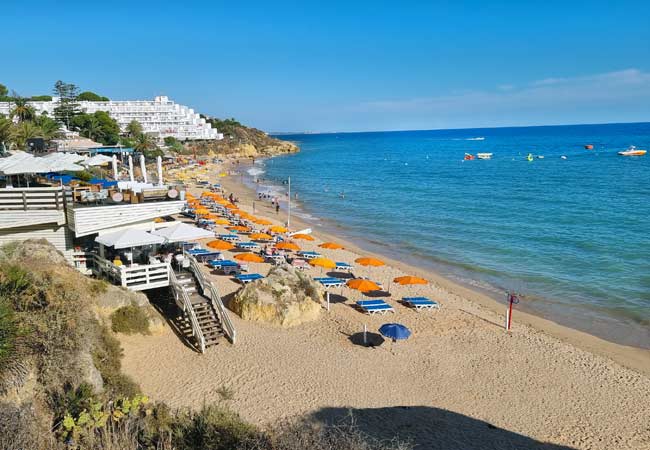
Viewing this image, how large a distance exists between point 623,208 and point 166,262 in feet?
130

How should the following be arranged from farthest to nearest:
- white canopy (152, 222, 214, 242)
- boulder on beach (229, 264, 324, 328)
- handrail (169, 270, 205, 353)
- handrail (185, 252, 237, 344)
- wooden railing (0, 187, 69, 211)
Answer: boulder on beach (229, 264, 324, 328) < white canopy (152, 222, 214, 242) < handrail (185, 252, 237, 344) < wooden railing (0, 187, 69, 211) < handrail (169, 270, 205, 353)

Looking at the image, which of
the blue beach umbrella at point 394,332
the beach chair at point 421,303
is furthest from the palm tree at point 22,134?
the blue beach umbrella at point 394,332

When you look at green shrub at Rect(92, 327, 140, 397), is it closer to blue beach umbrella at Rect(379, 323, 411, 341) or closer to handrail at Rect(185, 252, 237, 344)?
handrail at Rect(185, 252, 237, 344)

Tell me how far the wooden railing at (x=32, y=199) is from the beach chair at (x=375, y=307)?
34.1ft

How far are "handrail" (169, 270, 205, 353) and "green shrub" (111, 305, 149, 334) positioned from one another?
1.09 meters

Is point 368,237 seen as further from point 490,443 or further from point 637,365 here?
point 490,443

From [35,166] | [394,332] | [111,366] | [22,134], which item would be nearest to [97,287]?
[111,366]

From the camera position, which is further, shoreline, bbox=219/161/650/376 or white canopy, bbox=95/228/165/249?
shoreline, bbox=219/161/650/376

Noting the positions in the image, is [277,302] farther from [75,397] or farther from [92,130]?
[92,130]

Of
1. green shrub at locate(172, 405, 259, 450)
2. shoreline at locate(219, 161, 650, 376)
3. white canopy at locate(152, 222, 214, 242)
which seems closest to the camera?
green shrub at locate(172, 405, 259, 450)

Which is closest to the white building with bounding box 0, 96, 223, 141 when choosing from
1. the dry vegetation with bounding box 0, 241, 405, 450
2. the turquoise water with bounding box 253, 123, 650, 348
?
the turquoise water with bounding box 253, 123, 650, 348

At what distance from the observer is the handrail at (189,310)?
491 inches

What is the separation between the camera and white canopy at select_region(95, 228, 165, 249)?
13.0 metres

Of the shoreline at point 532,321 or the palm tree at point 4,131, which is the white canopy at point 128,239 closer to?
the shoreline at point 532,321
